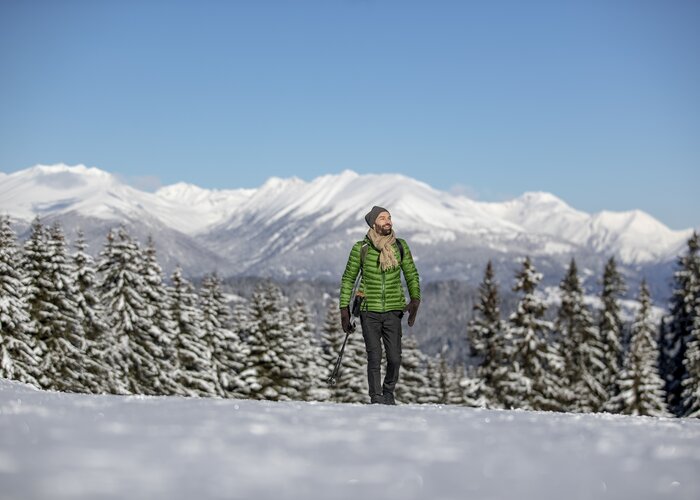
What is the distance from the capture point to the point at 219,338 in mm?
36156

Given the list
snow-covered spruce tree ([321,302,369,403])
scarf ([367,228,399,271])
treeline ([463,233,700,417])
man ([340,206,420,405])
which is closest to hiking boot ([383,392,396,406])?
man ([340,206,420,405])

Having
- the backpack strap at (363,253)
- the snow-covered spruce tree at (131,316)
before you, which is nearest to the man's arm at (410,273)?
the backpack strap at (363,253)

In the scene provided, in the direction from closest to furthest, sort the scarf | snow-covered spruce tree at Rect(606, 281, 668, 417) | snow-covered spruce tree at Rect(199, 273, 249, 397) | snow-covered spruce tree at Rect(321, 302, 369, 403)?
the scarf → snow-covered spruce tree at Rect(606, 281, 668, 417) → snow-covered spruce tree at Rect(199, 273, 249, 397) → snow-covered spruce tree at Rect(321, 302, 369, 403)

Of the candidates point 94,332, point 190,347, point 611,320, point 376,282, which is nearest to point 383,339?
point 376,282

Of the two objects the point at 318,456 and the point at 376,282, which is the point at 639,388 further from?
the point at 318,456

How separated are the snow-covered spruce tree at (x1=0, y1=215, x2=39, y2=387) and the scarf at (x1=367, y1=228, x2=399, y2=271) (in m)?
16.3

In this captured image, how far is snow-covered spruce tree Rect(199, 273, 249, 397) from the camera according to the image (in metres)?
35.2

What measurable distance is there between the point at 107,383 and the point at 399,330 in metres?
21.3

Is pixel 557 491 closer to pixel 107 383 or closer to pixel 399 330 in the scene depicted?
pixel 399 330

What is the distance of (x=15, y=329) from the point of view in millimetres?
22859

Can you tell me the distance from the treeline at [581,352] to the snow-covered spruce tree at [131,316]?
14.2 meters

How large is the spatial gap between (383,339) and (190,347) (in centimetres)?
2507

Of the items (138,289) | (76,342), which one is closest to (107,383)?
(76,342)

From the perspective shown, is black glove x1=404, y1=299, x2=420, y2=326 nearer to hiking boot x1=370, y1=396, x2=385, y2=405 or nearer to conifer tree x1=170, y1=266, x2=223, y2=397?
hiking boot x1=370, y1=396, x2=385, y2=405
